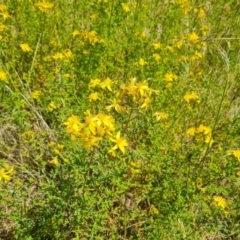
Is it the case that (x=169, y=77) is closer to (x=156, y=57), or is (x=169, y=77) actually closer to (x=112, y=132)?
(x=156, y=57)

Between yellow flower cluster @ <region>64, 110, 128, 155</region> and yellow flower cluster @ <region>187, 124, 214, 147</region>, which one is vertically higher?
yellow flower cluster @ <region>64, 110, 128, 155</region>

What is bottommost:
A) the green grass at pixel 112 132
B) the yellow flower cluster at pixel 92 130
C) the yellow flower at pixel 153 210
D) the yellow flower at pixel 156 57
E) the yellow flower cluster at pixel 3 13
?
the yellow flower at pixel 153 210

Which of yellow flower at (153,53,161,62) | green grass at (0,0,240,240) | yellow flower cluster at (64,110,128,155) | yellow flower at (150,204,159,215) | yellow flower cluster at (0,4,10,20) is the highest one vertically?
yellow flower cluster at (0,4,10,20)

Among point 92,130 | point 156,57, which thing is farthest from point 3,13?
point 92,130

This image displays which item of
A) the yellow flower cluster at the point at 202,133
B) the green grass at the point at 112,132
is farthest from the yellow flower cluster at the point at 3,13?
the yellow flower cluster at the point at 202,133

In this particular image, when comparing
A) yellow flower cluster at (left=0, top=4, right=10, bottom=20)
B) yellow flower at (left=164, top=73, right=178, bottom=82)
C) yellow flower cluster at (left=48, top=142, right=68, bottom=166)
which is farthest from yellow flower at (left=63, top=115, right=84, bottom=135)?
yellow flower cluster at (left=0, top=4, right=10, bottom=20)

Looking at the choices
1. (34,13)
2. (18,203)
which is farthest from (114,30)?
(18,203)

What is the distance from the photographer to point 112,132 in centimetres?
169

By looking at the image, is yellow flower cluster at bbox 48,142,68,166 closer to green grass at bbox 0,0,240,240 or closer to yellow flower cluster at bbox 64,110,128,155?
green grass at bbox 0,0,240,240

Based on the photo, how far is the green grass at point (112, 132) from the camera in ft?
6.10

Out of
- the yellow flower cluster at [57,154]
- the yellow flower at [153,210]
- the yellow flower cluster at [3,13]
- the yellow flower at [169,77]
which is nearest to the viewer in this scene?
the yellow flower cluster at [57,154]

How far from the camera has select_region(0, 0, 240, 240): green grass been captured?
186 centimetres

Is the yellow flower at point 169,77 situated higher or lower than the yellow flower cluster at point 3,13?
lower

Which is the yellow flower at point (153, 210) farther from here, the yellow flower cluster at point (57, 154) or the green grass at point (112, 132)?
the yellow flower cluster at point (57, 154)
